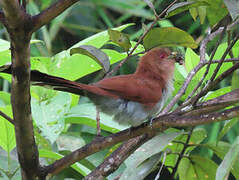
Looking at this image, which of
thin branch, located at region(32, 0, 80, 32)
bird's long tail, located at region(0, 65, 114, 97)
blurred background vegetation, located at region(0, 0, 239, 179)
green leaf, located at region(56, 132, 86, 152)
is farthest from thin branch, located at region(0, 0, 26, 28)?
blurred background vegetation, located at region(0, 0, 239, 179)

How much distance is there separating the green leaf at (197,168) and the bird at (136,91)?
0.26 meters

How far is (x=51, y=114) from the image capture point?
1.50 meters

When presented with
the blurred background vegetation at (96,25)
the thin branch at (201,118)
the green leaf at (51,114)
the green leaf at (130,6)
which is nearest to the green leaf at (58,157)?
the green leaf at (51,114)

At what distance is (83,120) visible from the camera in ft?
5.52

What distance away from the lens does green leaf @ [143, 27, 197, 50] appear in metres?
1.19

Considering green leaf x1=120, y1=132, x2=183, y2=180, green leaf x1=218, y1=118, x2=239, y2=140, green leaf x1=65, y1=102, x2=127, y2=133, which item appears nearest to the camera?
green leaf x1=120, y1=132, x2=183, y2=180

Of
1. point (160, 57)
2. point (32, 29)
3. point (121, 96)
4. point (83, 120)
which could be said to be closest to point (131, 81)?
point (121, 96)

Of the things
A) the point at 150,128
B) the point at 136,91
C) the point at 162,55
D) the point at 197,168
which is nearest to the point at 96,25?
the point at 162,55

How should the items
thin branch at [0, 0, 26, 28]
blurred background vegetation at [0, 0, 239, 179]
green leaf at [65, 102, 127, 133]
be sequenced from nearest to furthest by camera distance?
thin branch at [0, 0, 26, 28] → green leaf at [65, 102, 127, 133] → blurred background vegetation at [0, 0, 239, 179]

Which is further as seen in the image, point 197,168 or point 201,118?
point 197,168

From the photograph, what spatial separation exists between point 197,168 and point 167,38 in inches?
19.9

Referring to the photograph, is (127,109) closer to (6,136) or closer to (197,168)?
(197,168)

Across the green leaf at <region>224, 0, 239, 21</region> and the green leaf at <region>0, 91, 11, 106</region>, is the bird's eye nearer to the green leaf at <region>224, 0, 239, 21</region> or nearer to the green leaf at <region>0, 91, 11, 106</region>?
the green leaf at <region>0, 91, 11, 106</region>

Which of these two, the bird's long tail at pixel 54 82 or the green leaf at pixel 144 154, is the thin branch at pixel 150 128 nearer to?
the green leaf at pixel 144 154
